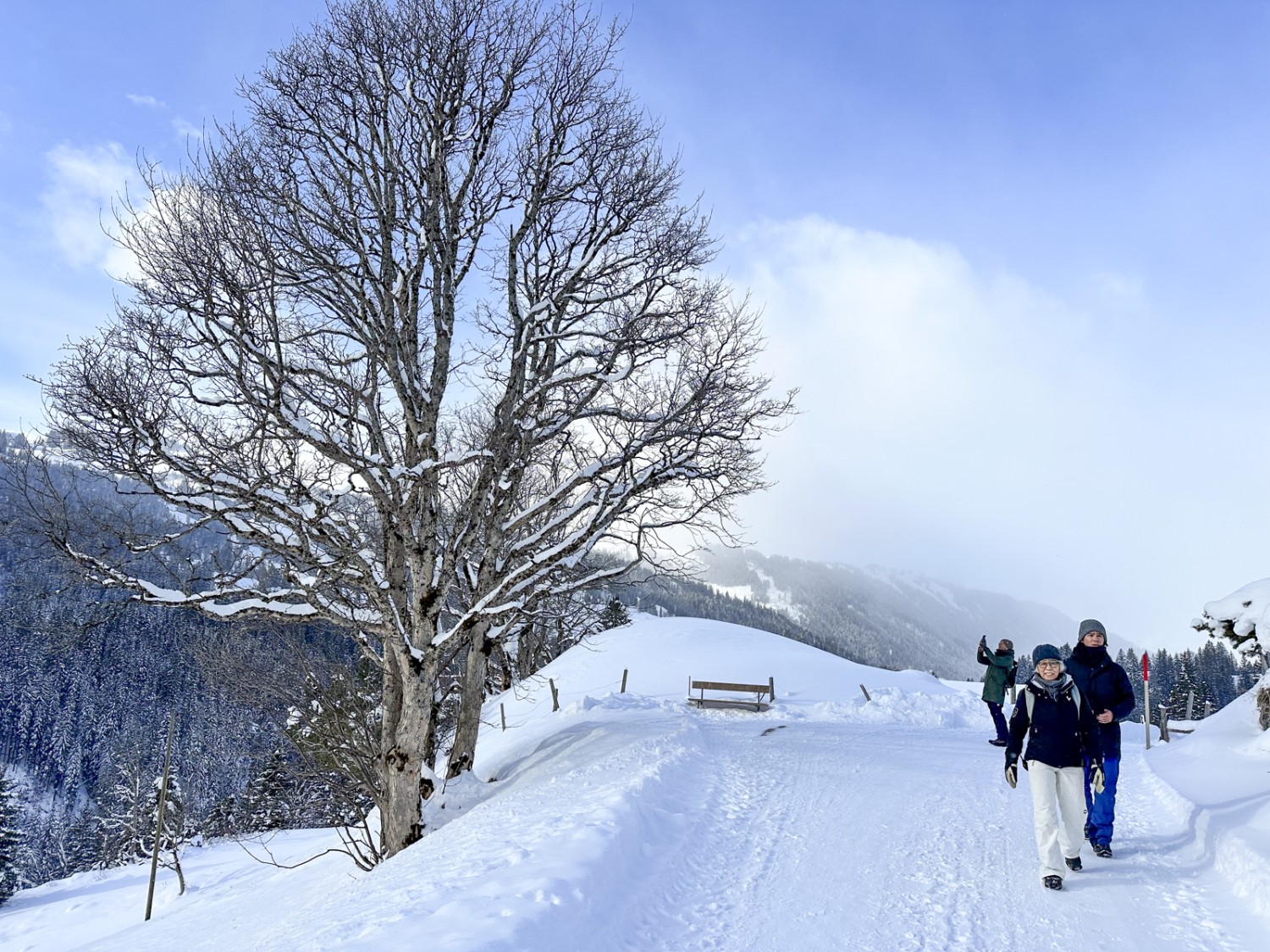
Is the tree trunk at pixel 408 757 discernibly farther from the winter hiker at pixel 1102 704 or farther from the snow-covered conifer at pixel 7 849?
the snow-covered conifer at pixel 7 849

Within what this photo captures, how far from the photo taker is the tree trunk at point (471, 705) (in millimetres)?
10664

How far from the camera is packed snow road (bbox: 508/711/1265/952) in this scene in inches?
163

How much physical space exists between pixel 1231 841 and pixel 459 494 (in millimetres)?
12326

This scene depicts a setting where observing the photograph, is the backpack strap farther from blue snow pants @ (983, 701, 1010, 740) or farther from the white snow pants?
blue snow pants @ (983, 701, 1010, 740)

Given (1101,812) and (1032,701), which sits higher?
(1032,701)

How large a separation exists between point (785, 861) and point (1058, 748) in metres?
2.27

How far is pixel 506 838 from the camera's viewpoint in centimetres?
551

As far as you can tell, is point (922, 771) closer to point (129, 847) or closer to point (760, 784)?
point (760, 784)

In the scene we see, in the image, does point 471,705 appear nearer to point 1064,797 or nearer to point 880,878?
point 880,878

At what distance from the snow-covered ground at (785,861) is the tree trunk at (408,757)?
72cm

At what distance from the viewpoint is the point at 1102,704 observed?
19.7 feet

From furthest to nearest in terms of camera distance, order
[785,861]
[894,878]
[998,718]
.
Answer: [998,718] < [785,861] < [894,878]

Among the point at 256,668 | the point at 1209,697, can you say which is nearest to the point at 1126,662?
the point at 1209,697

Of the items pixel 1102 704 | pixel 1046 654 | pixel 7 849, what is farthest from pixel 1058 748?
pixel 7 849
